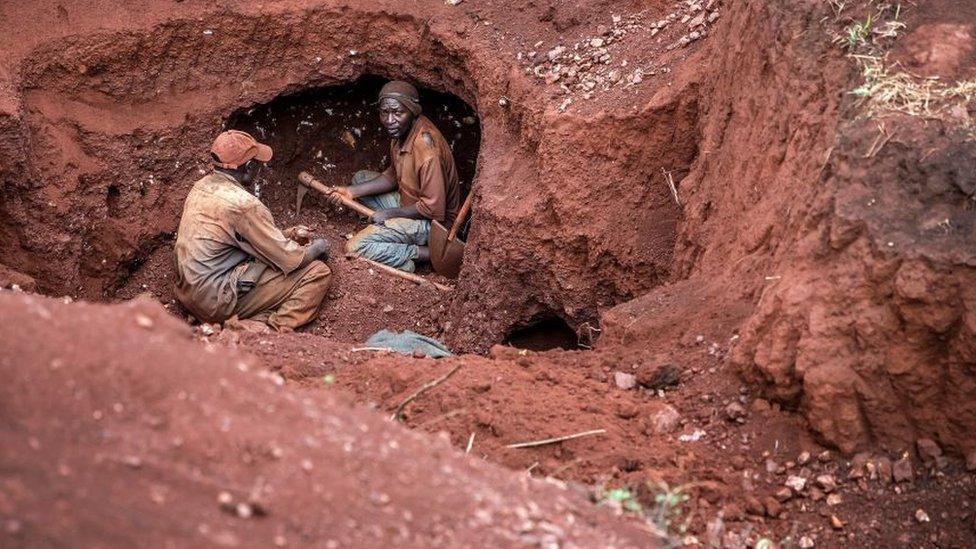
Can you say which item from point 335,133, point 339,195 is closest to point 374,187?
point 339,195

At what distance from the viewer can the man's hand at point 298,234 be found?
9.13m

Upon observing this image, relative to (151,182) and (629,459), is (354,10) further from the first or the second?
(629,459)

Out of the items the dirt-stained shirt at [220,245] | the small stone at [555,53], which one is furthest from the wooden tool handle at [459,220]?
the small stone at [555,53]

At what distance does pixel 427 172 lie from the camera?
31.0ft

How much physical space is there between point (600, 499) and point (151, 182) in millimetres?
5658

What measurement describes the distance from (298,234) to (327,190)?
73cm

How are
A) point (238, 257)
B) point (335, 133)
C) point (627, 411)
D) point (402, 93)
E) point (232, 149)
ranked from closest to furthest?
1. point (627, 411)
2. point (232, 149)
3. point (238, 257)
4. point (402, 93)
5. point (335, 133)

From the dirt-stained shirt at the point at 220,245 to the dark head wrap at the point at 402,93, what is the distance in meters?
1.46

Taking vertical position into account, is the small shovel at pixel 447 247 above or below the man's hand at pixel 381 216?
below

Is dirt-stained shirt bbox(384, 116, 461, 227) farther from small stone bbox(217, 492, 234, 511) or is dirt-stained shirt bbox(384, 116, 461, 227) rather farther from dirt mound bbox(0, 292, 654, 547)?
small stone bbox(217, 492, 234, 511)

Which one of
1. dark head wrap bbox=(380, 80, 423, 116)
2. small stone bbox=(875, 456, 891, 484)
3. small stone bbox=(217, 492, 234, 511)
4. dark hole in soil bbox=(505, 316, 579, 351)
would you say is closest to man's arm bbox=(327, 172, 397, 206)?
dark head wrap bbox=(380, 80, 423, 116)

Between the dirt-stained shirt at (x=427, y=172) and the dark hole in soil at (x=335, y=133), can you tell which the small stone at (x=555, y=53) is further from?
the dark hole in soil at (x=335, y=133)

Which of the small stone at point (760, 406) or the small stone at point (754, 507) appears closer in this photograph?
the small stone at point (754, 507)

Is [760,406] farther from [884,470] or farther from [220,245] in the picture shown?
[220,245]
